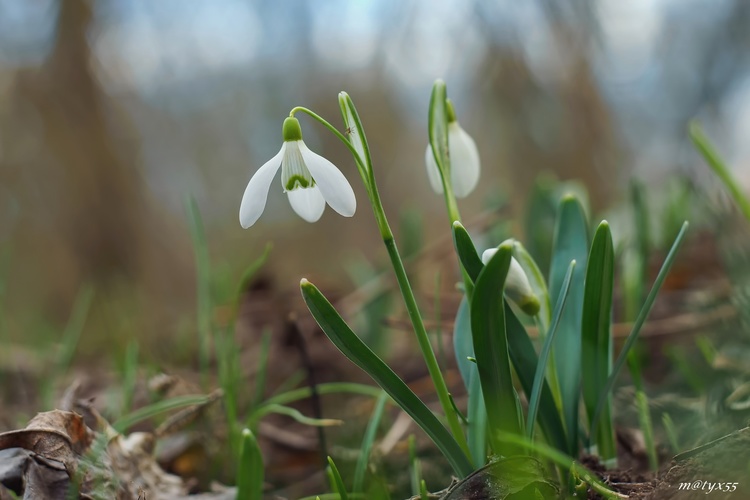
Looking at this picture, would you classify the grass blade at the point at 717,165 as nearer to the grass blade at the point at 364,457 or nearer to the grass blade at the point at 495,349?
the grass blade at the point at 495,349

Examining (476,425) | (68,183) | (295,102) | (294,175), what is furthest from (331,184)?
(295,102)

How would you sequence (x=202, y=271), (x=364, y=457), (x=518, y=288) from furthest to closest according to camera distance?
(x=202, y=271) → (x=364, y=457) → (x=518, y=288)

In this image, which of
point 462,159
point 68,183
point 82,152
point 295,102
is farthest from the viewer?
point 295,102

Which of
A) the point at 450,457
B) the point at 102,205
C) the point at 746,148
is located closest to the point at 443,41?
the point at 746,148

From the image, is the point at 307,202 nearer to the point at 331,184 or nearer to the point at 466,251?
the point at 331,184

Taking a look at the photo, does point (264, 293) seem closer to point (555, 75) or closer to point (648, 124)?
point (555, 75)
